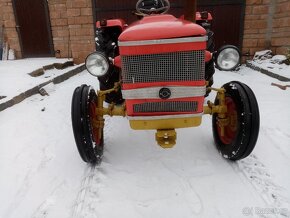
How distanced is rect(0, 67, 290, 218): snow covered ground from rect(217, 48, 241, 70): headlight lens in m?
0.94

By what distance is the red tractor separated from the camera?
2.14m

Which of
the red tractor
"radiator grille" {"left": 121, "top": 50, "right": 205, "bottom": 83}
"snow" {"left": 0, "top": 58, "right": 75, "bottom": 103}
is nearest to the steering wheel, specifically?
the red tractor

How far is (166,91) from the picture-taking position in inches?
87.9

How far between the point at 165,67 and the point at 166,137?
2.11 feet

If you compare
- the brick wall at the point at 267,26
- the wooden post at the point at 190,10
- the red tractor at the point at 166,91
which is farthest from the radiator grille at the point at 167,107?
the brick wall at the point at 267,26

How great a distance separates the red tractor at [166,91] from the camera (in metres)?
2.14

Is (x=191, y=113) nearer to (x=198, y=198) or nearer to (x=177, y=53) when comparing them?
(x=177, y=53)

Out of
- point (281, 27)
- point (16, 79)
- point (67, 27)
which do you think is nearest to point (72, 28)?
point (67, 27)

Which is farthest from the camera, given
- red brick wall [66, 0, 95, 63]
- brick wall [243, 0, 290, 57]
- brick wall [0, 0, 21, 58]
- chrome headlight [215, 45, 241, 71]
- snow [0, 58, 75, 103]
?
brick wall [0, 0, 21, 58]

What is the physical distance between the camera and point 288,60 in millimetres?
6199

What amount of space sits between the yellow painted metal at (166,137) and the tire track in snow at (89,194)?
0.65 meters

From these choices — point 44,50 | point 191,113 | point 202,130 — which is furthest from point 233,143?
point 44,50

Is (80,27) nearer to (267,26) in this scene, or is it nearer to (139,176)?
(267,26)

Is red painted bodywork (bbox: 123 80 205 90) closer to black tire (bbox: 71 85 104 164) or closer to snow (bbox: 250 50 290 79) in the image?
black tire (bbox: 71 85 104 164)
